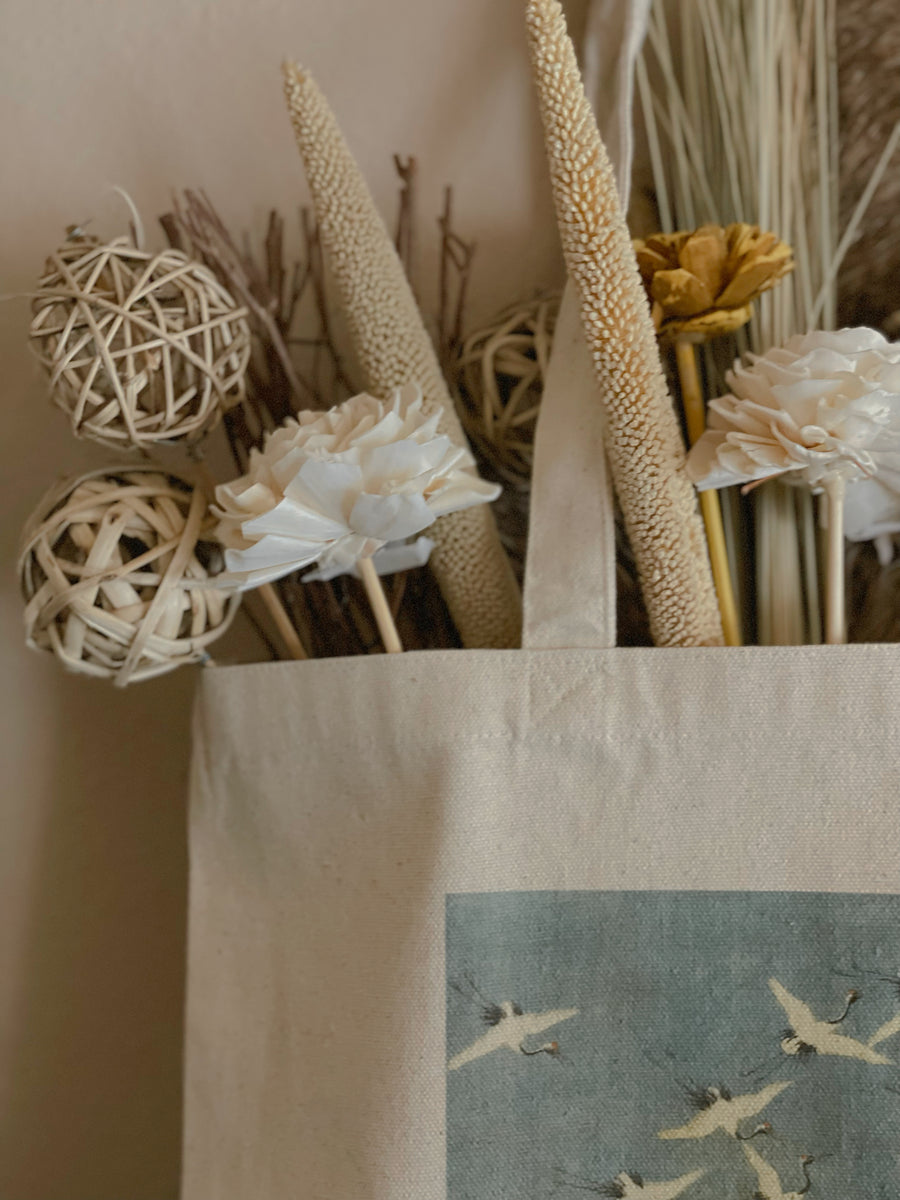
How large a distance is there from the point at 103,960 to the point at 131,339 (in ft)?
1.42

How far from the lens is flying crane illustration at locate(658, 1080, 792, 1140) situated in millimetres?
394

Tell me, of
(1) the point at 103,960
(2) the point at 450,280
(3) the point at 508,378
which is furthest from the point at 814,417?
(1) the point at 103,960

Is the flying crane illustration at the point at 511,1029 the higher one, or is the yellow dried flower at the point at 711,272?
the yellow dried flower at the point at 711,272

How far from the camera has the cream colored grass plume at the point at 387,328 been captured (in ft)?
1.51

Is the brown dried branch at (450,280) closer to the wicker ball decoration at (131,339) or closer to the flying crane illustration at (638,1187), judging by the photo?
the wicker ball decoration at (131,339)

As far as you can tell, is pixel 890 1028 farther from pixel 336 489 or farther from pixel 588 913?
pixel 336 489

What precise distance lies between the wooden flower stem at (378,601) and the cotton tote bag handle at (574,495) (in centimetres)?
7

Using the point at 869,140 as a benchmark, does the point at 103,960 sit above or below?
below

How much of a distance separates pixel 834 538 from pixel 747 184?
222 mm

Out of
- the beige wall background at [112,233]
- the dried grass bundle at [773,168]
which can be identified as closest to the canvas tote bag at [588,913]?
the dried grass bundle at [773,168]

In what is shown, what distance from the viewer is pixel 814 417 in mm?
385

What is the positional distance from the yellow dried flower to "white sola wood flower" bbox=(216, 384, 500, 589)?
14 centimetres

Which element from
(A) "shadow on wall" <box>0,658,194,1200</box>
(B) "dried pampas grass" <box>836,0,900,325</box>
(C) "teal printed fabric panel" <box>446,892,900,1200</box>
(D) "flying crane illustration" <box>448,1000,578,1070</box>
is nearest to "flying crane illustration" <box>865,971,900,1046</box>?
(C) "teal printed fabric panel" <box>446,892,900,1200</box>

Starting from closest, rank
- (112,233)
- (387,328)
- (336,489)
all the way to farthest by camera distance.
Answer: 1. (336,489)
2. (387,328)
3. (112,233)
